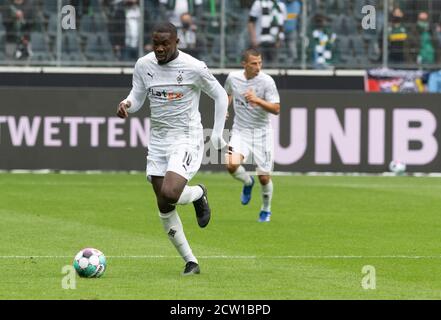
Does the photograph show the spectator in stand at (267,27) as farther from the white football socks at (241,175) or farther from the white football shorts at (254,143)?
the white football socks at (241,175)

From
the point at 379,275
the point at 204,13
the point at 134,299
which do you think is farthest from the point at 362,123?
the point at 134,299

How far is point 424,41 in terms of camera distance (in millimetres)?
28047

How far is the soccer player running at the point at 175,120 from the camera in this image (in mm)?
11547

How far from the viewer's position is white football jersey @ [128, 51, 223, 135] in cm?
1171

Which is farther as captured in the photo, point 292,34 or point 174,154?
point 292,34

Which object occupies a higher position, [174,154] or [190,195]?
[174,154]

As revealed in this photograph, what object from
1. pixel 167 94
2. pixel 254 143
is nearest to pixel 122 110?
pixel 167 94

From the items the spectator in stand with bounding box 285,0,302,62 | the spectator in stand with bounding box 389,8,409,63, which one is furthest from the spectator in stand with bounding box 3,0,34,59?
the spectator in stand with bounding box 389,8,409,63

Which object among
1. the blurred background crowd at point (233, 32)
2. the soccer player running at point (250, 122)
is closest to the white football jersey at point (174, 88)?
the soccer player running at point (250, 122)

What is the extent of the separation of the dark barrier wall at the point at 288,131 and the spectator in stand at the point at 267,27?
1673 mm

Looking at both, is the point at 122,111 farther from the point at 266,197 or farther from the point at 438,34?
the point at 438,34

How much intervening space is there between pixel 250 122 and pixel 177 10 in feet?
31.6

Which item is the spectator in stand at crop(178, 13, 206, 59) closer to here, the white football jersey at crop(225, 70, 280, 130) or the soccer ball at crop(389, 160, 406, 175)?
the soccer ball at crop(389, 160, 406, 175)

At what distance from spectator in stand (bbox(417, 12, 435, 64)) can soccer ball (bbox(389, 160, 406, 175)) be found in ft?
9.21
